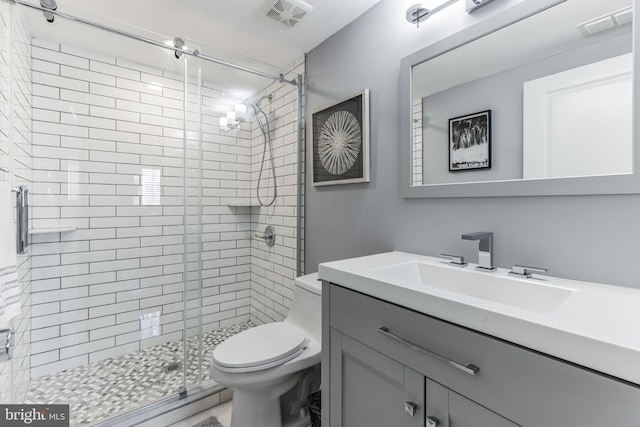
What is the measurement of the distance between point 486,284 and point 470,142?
60 centimetres

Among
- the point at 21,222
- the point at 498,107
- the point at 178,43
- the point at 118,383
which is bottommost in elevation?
the point at 118,383

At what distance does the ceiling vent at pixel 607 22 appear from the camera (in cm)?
87

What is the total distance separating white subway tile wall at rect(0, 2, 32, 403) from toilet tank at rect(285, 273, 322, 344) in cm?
139

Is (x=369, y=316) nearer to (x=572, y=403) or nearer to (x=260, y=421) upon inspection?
(x=572, y=403)

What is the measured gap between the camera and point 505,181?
3.59ft

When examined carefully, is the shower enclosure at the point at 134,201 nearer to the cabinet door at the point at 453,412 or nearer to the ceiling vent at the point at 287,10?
the ceiling vent at the point at 287,10

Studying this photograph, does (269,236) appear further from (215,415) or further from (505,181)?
(505,181)

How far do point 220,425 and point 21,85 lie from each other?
228 centimetres

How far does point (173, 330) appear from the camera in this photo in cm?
217

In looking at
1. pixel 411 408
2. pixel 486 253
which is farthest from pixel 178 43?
pixel 411 408

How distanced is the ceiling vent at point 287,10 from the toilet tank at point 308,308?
1.56 meters

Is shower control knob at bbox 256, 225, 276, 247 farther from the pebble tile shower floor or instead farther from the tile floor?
the tile floor

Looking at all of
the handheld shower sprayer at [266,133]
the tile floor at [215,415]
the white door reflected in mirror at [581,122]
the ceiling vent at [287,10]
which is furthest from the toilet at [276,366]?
the ceiling vent at [287,10]

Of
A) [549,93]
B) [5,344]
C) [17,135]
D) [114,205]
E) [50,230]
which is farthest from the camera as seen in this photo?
[114,205]
